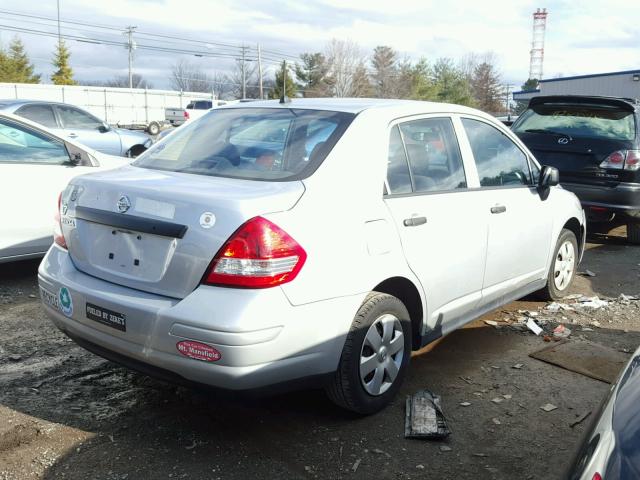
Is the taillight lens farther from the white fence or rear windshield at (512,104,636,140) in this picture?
the white fence

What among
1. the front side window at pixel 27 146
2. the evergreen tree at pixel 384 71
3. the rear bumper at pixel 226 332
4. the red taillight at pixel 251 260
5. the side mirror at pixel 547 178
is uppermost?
the evergreen tree at pixel 384 71

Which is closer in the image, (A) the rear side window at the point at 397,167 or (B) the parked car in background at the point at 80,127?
(A) the rear side window at the point at 397,167

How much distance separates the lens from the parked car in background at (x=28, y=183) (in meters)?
5.56

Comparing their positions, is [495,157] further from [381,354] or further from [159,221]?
[159,221]

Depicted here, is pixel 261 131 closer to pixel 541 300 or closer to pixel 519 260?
pixel 519 260

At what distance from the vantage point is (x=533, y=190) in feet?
16.1

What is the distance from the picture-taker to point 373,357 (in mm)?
3441

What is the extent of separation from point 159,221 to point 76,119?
1031cm

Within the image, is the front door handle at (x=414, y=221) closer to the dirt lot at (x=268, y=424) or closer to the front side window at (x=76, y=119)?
the dirt lot at (x=268, y=424)

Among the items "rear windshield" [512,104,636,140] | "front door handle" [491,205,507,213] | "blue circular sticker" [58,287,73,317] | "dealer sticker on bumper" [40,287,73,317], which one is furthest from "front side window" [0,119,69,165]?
"rear windshield" [512,104,636,140]

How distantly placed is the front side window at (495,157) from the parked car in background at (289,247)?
0.03 metres

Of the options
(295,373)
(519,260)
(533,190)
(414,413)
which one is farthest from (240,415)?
(533,190)

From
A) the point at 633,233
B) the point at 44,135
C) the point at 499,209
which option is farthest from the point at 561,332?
the point at 44,135

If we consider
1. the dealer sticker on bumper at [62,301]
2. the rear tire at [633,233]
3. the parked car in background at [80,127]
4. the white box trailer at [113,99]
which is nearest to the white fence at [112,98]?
the white box trailer at [113,99]
